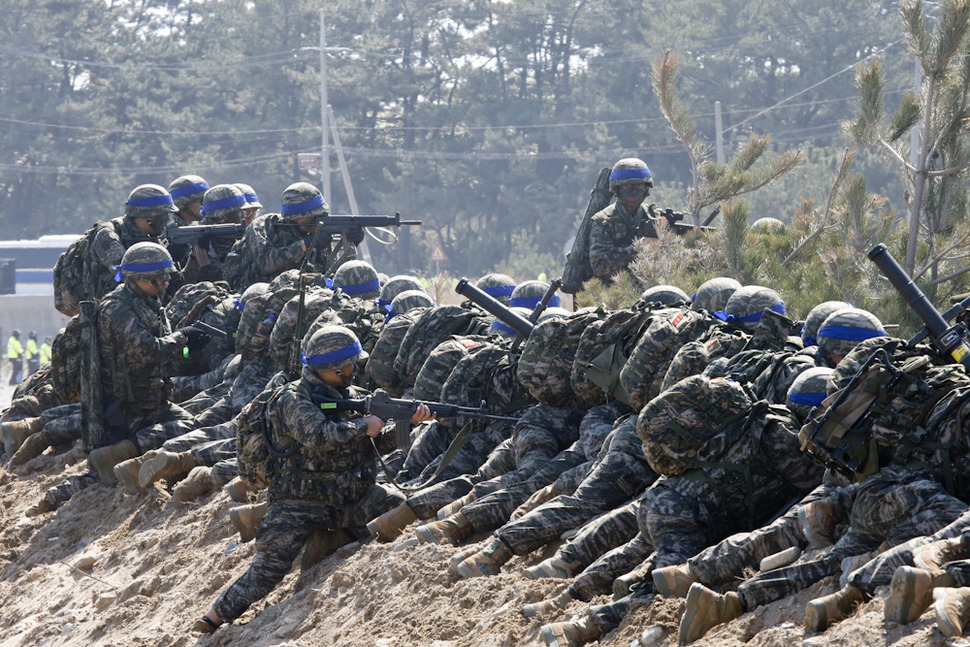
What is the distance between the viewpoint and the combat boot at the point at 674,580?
19.5 ft

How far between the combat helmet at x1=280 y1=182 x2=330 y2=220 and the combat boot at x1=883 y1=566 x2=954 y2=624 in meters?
9.64

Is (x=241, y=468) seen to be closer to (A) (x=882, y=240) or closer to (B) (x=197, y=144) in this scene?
(A) (x=882, y=240)

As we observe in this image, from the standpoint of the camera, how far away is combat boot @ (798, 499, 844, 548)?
19.3 feet

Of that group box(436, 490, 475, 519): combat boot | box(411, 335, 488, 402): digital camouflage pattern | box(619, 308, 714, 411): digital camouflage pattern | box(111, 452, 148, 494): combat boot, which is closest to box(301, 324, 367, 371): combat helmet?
box(436, 490, 475, 519): combat boot

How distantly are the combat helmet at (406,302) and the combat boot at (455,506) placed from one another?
10.8 feet

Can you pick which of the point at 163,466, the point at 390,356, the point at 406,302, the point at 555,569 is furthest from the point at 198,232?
the point at 555,569

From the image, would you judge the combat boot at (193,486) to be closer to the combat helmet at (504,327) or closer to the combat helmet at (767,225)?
the combat helmet at (504,327)

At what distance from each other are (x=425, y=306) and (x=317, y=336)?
3330 mm

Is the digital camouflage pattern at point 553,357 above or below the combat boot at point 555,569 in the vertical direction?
above

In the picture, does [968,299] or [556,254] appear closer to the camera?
[968,299]

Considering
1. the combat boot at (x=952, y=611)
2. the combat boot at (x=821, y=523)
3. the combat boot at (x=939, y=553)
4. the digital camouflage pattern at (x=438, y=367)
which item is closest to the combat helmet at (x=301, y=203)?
the digital camouflage pattern at (x=438, y=367)

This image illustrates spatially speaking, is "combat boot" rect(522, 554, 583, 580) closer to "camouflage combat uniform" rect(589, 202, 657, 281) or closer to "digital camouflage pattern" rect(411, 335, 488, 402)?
"digital camouflage pattern" rect(411, 335, 488, 402)

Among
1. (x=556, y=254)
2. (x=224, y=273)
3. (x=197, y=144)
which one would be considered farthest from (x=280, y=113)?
(x=224, y=273)

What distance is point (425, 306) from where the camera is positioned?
37.2 feet
